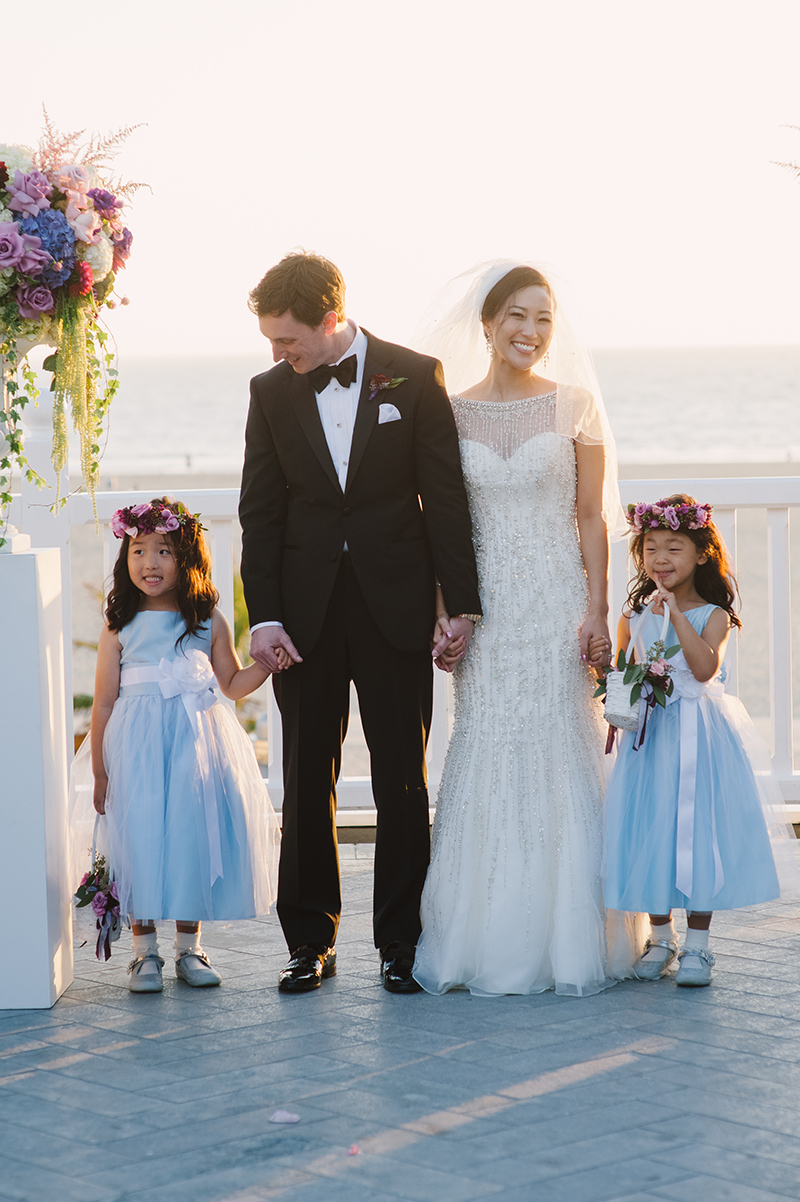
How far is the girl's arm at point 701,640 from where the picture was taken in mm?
3492

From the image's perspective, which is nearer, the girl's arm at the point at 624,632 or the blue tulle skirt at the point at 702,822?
the blue tulle skirt at the point at 702,822

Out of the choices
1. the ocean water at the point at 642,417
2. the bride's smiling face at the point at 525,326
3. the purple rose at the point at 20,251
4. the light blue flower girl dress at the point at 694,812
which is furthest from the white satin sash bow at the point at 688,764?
the ocean water at the point at 642,417

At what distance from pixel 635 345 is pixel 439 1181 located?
107 m

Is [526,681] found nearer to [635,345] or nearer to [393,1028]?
[393,1028]

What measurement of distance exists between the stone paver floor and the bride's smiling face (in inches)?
60.2

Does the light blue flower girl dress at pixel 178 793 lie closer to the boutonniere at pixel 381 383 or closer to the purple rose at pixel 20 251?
the boutonniere at pixel 381 383

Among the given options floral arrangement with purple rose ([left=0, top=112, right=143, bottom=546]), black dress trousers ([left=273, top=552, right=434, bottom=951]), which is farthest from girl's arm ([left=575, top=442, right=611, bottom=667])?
floral arrangement with purple rose ([left=0, top=112, right=143, bottom=546])

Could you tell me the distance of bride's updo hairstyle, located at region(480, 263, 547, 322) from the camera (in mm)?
3527

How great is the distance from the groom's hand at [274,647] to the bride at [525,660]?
1.19ft

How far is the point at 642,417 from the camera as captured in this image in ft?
155

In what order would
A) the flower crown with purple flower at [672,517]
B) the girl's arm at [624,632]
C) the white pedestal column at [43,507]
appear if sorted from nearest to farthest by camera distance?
the flower crown with purple flower at [672,517], the girl's arm at [624,632], the white pedestal column at [43,507]

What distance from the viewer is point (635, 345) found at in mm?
105750

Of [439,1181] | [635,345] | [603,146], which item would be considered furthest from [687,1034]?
[635,345]

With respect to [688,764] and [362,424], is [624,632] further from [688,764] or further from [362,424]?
[362,424]
